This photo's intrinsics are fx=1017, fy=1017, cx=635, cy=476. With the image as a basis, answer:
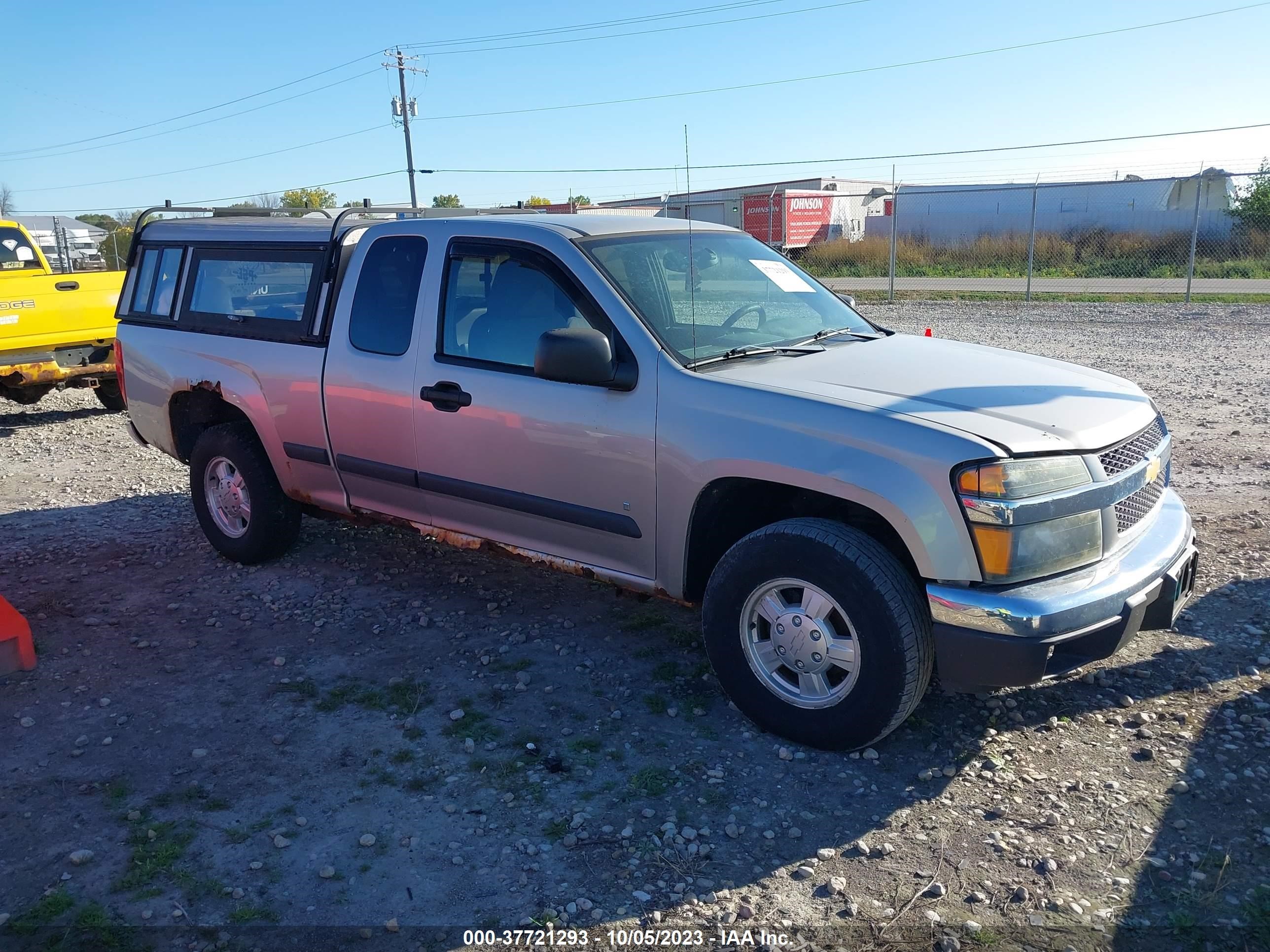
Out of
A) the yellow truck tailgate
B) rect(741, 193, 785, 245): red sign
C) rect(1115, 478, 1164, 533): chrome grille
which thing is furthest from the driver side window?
rect(741, 193, 785, 245): red sign

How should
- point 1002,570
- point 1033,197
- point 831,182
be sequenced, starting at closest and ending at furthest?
point 1002,570 < point 1033,197 < point 831,182

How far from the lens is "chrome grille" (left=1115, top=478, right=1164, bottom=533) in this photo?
3.61 m

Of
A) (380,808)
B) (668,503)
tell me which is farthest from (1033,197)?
(380,808)

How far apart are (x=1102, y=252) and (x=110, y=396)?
67.1 ft

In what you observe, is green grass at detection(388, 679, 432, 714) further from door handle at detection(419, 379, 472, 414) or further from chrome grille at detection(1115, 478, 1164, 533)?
chrome grille at detection(1115, 478, 1164, 533)

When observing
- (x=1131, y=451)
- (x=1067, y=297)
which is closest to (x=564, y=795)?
(x=1131, y=451)

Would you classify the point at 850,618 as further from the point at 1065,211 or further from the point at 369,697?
the point at 1065,211

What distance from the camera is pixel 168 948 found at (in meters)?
2.84

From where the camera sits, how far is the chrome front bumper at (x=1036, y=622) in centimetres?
321

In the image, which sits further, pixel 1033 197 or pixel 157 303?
pixel 1033 197

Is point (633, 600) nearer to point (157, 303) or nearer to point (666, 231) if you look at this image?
point (666, 231)

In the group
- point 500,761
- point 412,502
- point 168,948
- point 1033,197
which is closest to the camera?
point 168,948

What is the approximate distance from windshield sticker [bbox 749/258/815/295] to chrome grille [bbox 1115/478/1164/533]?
1.83 m

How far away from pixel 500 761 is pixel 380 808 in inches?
18.5
